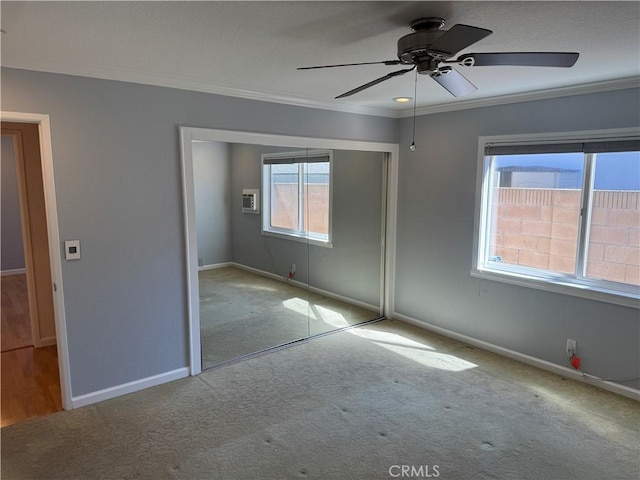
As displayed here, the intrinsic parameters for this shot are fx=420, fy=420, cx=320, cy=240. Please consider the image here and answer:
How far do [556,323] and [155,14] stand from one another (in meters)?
3.66

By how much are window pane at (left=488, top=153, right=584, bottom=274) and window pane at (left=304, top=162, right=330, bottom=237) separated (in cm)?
163

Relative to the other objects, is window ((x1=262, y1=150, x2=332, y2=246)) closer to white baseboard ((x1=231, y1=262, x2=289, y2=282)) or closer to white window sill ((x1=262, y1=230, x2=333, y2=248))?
white window sill ((x1=262, y1=230, x2=333, y2=248))

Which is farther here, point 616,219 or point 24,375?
point 24,375

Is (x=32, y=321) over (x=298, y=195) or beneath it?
beneath

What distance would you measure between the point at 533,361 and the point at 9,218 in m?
7.96

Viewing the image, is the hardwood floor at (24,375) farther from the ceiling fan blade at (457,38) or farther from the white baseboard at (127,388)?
the ceiling fan blade at (457,38)

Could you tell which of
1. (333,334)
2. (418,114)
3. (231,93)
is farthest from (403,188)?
(231,93)

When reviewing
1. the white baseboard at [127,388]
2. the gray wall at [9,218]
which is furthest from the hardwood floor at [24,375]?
the gray wall at [9,218]

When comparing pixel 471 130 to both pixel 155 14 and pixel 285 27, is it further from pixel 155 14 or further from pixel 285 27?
pixel 155 14

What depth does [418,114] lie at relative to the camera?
4449 millimetres

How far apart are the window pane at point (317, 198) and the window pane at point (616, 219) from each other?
7.79 ft

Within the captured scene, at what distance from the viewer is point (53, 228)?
9.19 feet

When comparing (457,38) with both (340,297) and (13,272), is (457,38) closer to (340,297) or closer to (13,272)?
(340,297)

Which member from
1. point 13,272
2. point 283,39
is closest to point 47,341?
point 283,39
